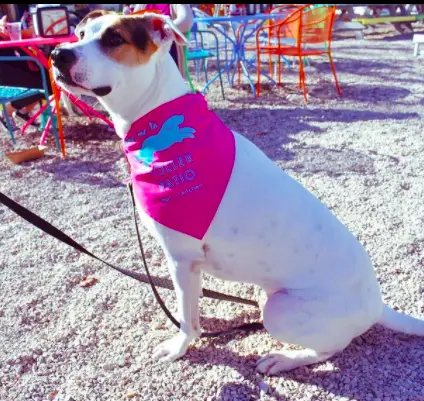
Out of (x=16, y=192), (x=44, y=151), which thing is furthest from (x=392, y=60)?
(x=16, y=192)

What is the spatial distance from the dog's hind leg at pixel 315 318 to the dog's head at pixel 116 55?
1.08 metres

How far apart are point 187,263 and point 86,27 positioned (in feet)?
3.62

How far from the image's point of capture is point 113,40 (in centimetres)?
184

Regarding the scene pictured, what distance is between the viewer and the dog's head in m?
1.79

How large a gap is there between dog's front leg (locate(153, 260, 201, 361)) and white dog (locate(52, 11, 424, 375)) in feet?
0.06

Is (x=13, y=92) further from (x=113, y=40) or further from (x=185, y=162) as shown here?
(x=185, y=162)

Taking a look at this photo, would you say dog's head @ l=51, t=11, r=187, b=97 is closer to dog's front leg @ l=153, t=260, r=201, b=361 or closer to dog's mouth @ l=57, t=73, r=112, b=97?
dog's mouth @ l=57, t=73, r=112, b=97

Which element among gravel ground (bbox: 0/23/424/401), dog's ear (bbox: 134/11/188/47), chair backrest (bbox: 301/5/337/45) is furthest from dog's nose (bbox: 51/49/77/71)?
chair backrest (bbox: 301/5/337/45)

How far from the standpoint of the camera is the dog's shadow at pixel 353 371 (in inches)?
82.2

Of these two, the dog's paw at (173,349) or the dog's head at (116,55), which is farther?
the dog's paw at (173,349)

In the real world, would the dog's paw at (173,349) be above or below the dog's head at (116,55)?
below

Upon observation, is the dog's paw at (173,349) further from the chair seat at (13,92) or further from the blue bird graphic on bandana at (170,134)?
the chair seat at (13,92)

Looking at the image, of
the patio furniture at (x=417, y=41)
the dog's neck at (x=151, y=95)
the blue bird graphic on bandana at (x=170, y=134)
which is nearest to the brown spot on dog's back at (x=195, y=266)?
the blue bird graphic on bandana at (x=170, y=134)

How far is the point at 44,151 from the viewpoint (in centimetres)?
508
